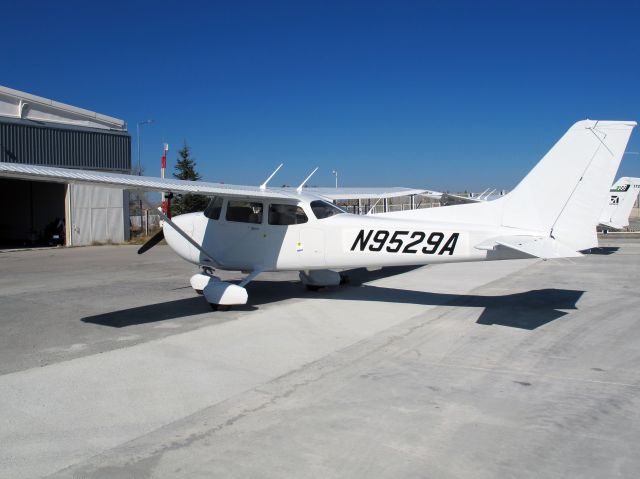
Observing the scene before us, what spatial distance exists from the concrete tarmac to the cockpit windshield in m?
1.57

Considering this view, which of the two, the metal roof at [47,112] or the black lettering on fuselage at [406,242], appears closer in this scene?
the black lettering on fuselage at [406,242]

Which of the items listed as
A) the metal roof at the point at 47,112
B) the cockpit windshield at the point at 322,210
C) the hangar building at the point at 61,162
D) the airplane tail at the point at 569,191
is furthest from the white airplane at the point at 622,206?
the metal roof at the point at 47,112

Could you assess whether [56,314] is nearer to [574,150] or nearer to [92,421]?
[92,421]

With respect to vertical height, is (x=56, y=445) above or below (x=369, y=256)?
below

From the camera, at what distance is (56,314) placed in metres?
8.66

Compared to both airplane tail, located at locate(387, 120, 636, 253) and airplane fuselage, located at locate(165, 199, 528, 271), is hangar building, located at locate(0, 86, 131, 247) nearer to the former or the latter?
airplane fuselage, located at locate(165, 199, 528, 271)

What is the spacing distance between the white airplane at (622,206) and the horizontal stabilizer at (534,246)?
568 inches

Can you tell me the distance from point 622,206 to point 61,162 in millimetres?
23038

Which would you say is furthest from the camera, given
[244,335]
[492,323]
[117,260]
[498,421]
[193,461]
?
[117,260]

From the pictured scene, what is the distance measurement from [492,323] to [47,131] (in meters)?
21.5

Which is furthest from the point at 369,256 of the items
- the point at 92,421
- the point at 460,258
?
the point at 92,421

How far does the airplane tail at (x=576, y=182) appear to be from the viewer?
23.9 feet

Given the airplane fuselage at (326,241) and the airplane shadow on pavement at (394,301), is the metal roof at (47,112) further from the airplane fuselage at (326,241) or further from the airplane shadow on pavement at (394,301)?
the airplane shadow on pavement at (394,301)

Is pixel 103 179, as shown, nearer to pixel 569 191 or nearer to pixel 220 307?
pixel 220 307
